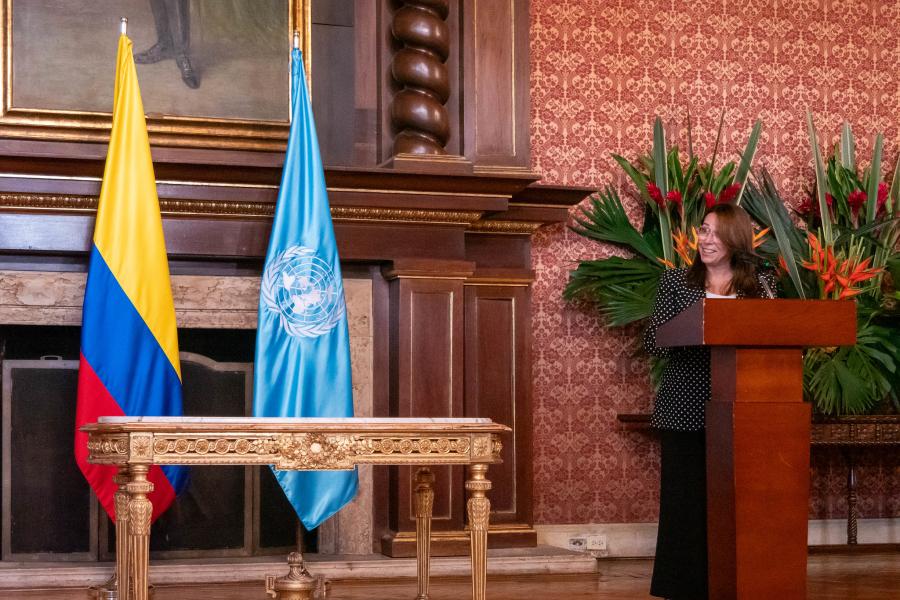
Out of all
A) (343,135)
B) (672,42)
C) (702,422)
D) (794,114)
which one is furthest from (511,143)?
(702,422)

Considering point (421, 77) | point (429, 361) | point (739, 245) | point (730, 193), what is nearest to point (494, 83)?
point (421, 77)

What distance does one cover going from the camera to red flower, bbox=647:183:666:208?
566cm

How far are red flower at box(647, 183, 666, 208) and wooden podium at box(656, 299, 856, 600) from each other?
2.40 metres

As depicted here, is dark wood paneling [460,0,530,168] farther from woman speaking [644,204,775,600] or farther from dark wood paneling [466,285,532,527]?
woman speaking [644,204,775,600]

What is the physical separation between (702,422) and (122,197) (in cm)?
237

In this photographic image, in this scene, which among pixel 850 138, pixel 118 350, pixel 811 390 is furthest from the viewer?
pixel 850 138

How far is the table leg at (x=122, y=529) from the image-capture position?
146 inches

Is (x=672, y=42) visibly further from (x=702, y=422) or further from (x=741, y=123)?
(x=702, y=422)

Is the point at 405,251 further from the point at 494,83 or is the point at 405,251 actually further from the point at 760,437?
the point at 760,437

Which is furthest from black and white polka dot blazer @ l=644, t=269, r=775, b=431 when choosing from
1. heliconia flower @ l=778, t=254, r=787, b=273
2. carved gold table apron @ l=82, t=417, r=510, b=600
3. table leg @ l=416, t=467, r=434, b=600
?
heliconia flower @ l=778, t=254, r=787, b=273

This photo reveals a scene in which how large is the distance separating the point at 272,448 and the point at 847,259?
299 cm

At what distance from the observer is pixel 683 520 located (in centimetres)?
375

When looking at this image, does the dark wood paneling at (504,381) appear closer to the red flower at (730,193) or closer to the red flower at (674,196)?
the red flower at (674,196)

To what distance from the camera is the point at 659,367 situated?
5.60m
